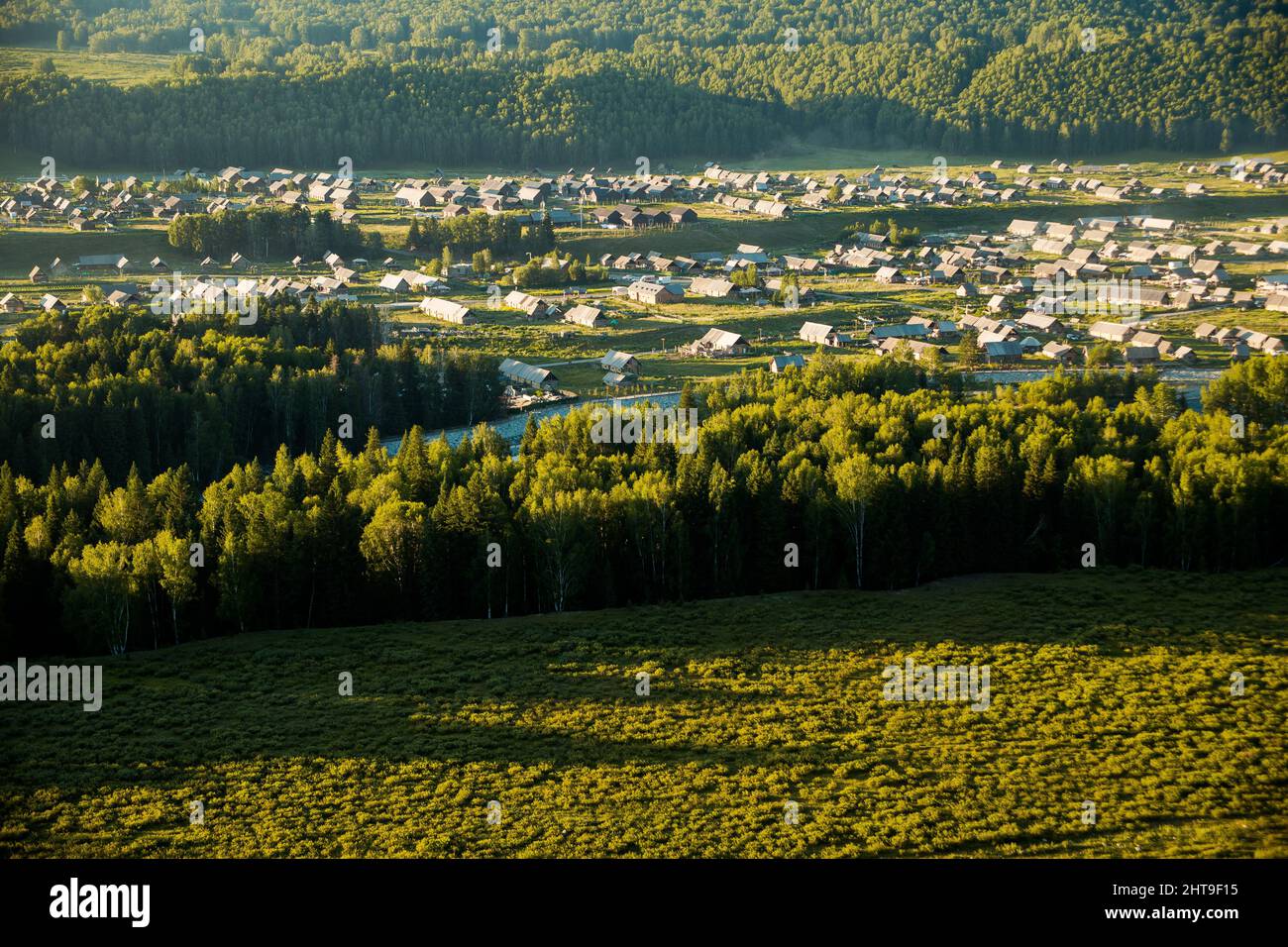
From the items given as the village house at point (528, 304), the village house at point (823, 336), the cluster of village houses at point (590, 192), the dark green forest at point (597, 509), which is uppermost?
the cluster of village houses at point (590, 192)

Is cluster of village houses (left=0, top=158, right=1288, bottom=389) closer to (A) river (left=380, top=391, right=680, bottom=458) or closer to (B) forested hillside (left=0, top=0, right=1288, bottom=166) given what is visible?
(A) river (left=380, top=391, right=680, bottom=458)

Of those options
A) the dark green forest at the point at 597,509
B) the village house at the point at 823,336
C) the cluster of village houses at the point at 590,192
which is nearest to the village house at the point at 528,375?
the dark green forest at the point at 597,509

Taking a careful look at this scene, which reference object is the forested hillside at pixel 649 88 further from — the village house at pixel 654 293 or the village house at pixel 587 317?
the village house at pixel 587 317

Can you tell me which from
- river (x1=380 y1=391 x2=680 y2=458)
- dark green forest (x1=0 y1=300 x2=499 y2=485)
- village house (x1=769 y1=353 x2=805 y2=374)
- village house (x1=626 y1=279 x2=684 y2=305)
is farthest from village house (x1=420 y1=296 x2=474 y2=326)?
village house (x1=769 y1=353 x2=805 y2=374)

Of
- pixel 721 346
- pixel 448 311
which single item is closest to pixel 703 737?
pixel 721 346

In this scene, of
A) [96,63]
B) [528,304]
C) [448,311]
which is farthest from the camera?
[96,63]

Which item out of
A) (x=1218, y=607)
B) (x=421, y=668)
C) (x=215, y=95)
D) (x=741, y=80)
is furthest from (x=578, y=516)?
(x=741, y=80)

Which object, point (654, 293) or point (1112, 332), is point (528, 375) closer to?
point (654, 293)

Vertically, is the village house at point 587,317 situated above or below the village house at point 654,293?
below
